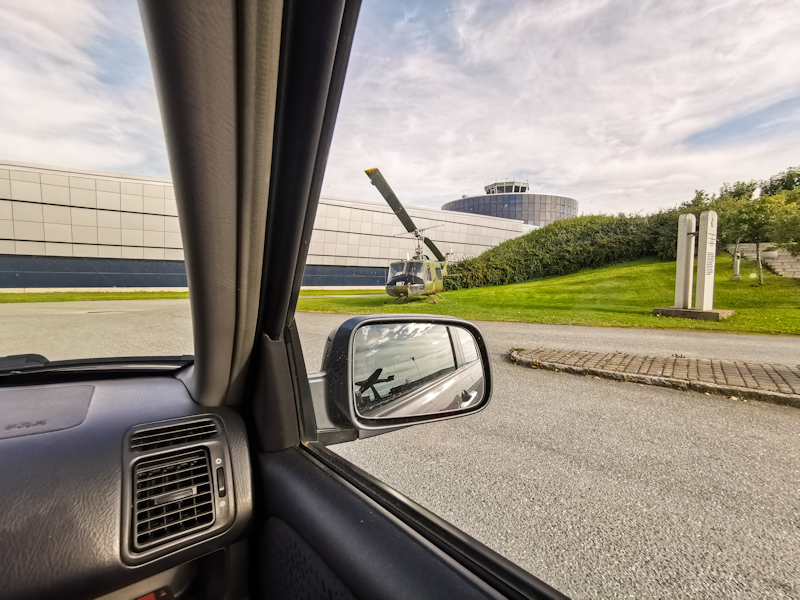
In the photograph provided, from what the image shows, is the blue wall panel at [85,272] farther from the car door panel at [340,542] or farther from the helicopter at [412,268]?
the helicopter at [412,268]

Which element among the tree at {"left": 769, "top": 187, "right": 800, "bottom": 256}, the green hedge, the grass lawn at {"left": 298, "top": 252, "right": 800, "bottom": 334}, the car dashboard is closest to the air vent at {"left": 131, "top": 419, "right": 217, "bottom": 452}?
the car dashboard

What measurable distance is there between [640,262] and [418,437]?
1388cm

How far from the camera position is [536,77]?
5.08 ft

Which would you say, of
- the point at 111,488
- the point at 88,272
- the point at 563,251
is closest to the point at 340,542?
the point at 111,488

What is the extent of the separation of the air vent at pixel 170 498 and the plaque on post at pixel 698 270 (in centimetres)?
1132

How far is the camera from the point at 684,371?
403cm

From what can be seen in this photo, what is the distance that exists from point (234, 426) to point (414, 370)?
2.39 ft

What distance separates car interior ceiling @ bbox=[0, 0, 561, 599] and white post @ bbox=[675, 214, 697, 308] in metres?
12.7

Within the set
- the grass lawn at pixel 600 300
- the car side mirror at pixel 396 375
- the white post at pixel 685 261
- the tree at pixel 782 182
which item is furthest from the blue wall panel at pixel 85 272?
the white post at pixel 685 261

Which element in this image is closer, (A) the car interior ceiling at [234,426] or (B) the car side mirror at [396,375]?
(A) the car interior ceiling at [234,426]

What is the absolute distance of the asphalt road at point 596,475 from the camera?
4.50ft

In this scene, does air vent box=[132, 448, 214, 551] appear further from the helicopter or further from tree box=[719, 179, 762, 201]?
tree box=[719, 179, 762, 201]

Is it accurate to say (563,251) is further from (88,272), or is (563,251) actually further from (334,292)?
(88,272)

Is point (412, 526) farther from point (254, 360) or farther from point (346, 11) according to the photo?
point (346, 11)
